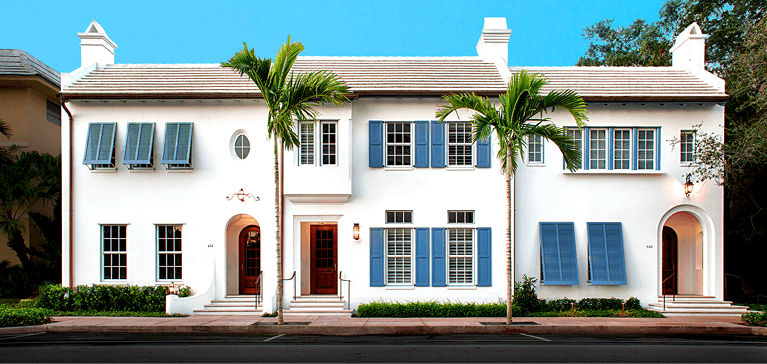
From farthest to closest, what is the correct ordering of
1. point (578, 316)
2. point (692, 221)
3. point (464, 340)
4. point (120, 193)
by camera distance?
point (692, 221) < point (120, 193) < point (578, 316) < point (464, 340)

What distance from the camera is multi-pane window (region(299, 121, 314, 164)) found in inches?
559

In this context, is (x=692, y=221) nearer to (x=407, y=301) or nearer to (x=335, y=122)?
(x=407, y=301)

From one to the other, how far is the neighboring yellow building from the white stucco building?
15.2 feet

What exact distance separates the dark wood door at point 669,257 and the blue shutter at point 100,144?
18.5 metres

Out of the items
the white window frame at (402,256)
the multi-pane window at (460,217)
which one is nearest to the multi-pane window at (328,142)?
the white window frame at (402,256)

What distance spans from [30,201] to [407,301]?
1351cm

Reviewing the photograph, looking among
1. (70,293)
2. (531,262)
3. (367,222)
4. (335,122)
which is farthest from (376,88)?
(70,293)

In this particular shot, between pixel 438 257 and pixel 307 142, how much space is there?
17.9 ft

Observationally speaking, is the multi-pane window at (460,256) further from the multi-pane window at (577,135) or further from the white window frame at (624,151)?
the white window frame at (624,151)

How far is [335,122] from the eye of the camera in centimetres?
1412

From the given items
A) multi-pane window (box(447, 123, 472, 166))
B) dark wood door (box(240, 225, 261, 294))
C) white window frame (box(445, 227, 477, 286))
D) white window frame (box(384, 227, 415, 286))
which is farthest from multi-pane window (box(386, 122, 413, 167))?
dark wood door (box(240, 225, 261, 294))

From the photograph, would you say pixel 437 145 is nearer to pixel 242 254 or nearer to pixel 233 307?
pixel 242 254

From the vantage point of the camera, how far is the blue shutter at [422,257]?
1420cm

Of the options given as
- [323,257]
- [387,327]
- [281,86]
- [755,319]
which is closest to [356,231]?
[323,257]
